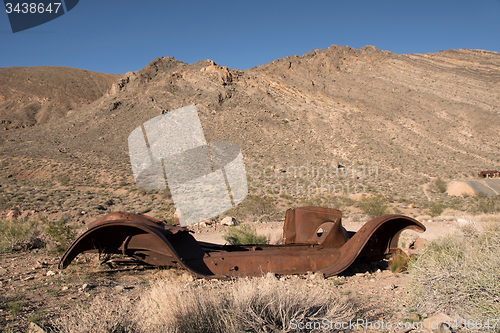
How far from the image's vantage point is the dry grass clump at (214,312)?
105 inches

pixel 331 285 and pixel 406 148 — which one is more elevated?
pixel 406 148

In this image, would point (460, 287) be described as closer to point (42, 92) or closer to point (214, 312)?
point (214, 312)

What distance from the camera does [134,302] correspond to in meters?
3.56

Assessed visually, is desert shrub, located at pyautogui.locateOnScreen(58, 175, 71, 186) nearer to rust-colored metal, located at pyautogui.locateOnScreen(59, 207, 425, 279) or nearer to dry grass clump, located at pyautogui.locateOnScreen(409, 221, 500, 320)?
rust-colored metal, located at pyautogui.locateOnScreen(59, 207, 425, 279)

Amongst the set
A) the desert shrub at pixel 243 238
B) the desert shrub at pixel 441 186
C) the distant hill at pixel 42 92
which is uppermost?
the distant hill at pixel 42 92

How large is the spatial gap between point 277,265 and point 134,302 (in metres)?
2.01

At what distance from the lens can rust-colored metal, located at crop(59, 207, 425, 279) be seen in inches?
165

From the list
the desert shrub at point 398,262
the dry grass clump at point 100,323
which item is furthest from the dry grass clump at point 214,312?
the desert shrub at point 398,262

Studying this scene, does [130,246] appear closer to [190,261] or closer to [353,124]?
[190,261]

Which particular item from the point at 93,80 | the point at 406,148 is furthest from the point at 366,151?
the point at 93,80

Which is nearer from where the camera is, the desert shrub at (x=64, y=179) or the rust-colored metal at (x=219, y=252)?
the rust-colored metal at (x=219, y=252)

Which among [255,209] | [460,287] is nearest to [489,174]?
[255,209]

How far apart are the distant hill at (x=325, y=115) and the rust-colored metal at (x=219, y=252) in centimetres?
2076

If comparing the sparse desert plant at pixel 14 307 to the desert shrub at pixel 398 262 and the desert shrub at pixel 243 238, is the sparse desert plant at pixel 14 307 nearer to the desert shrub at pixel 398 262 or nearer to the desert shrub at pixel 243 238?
the desert shrub at pixel 398 262
